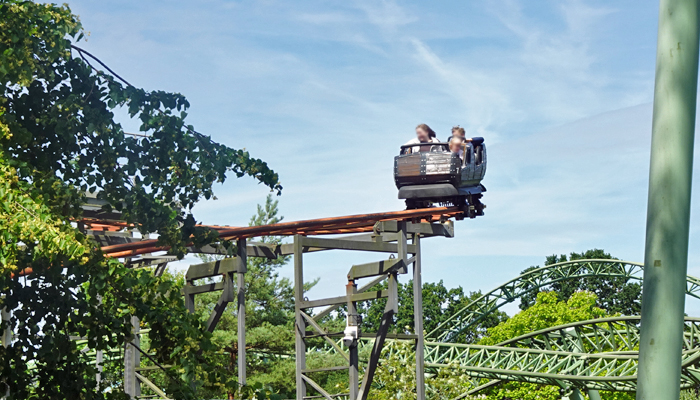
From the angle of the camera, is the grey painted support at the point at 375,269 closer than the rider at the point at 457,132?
Yes

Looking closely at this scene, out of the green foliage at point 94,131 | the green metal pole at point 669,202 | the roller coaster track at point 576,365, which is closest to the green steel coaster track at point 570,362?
the roller coaster track at point 576,365

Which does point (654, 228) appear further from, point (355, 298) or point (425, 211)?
point (425, 211)

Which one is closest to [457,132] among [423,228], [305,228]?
[423,228]

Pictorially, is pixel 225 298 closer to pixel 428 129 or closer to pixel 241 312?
pixel 241 312

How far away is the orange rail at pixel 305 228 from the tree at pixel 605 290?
3403 cm

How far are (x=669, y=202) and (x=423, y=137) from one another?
48.9ft

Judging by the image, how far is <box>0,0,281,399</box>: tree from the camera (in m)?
4.60

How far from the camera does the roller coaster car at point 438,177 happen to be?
15.9 meters

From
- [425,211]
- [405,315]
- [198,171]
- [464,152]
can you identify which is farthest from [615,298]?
[198,171]

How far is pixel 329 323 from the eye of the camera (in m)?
27.1

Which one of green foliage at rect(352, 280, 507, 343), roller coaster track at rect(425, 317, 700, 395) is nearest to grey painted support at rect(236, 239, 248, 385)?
roller coaster track at rect(425, 317, 700, 395)

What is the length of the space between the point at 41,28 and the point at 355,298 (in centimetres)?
656

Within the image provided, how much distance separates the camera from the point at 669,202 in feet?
8.08

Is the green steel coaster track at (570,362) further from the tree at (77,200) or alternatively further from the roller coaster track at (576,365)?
the tree at (77,200)
